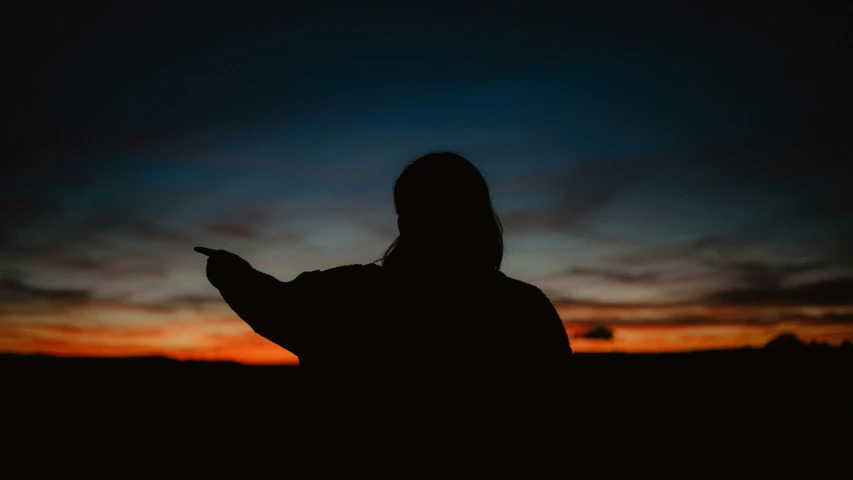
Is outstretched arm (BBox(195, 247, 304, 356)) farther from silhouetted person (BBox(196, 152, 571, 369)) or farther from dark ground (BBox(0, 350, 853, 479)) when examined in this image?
dark ground (BBox(0, 350, 853, 479))

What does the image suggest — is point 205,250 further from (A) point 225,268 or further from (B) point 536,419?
(B) point 536,419

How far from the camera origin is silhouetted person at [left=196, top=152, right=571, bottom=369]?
2.24 metres

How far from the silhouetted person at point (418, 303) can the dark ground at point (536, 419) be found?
22 centimetres

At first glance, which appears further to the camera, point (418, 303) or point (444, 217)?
point (444, 217)

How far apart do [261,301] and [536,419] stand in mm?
1205

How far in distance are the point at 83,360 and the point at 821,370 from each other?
322 inches

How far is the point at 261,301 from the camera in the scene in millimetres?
2352

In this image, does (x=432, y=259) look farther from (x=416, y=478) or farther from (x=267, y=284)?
(x=416, y=478)

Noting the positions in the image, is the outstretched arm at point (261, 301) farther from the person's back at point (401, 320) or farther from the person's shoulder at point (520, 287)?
the person's shoulder at point (520, 287)

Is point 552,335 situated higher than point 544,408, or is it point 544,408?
point 552,335

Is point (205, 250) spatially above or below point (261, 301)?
above

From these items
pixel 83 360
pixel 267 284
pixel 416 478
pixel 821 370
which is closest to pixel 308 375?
pixel 267 284

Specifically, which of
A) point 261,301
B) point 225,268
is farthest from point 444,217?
point 225,268

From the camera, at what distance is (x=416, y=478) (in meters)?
2.21
